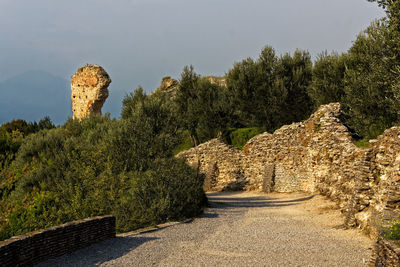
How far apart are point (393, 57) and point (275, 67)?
57.4 ft

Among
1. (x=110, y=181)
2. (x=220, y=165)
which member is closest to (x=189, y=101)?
(x=220, y=165)

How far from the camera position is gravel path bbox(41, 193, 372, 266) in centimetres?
724

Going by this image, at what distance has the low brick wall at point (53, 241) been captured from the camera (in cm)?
636

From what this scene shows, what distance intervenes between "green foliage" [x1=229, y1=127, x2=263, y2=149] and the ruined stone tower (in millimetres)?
13800

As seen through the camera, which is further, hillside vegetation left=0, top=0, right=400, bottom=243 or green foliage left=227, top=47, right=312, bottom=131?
green foliage left=227, top=47, right=312, bottom=131

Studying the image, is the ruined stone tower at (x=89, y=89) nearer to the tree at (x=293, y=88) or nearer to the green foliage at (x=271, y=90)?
the green foliage at (x=271, y=90)

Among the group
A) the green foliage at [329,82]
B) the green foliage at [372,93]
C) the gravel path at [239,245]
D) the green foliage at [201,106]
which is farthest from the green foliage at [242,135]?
the gravel path at [239,245]

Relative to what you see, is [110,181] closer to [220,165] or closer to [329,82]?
[220,165]

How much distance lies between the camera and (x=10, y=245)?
20.7 ft

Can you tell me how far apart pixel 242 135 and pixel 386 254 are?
30184 millimetres

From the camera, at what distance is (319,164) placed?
1825 cm

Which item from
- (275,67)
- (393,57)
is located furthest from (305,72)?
(393,57)

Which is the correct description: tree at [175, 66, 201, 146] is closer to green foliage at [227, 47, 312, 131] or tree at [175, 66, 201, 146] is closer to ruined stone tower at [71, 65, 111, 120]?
green foliage at [227, 47, 312, 131]

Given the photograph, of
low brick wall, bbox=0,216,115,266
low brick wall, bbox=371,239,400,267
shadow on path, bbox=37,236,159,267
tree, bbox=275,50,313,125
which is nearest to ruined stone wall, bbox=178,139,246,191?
tree, bbox=275,50,313,125
